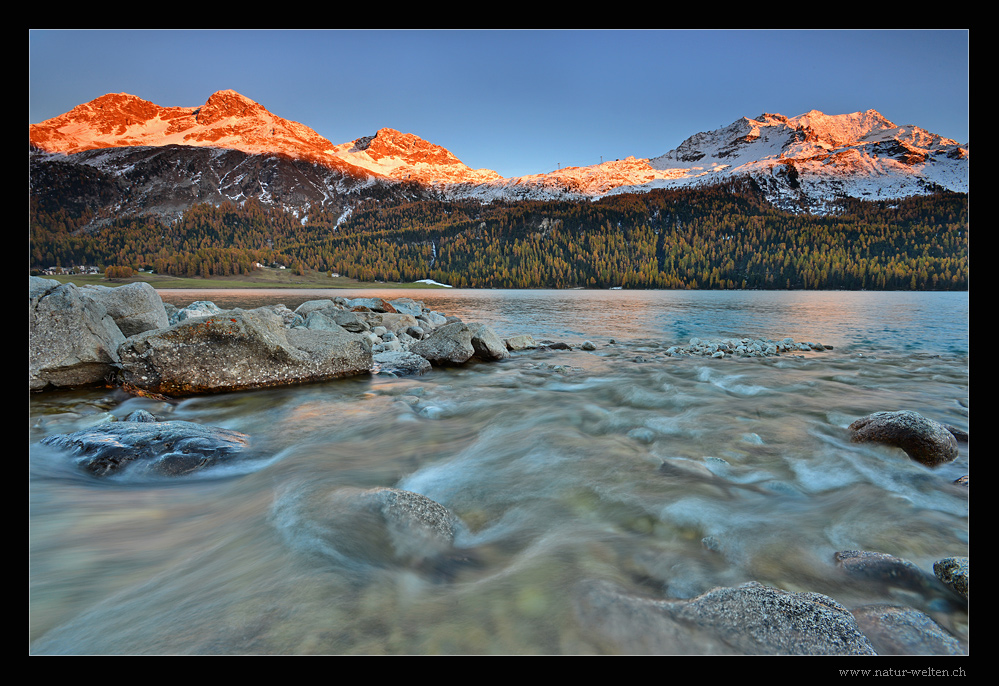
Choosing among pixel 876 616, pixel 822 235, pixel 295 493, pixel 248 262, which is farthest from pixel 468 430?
pixel 822 235

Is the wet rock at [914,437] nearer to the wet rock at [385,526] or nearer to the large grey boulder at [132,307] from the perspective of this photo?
the wet rock at [385,526]

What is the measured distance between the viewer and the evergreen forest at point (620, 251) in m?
121

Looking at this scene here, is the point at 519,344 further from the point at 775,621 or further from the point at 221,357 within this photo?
the point at 775,621

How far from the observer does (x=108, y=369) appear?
24.1 ft

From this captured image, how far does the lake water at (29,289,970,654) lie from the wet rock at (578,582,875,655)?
4.1 inches

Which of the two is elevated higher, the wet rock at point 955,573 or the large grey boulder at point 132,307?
the large grey boulder at point 132,307

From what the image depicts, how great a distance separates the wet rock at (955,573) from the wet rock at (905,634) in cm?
51

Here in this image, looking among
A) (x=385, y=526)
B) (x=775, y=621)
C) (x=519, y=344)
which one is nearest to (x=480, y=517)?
(x=385, y=526)

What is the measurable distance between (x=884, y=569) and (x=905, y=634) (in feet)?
2.55

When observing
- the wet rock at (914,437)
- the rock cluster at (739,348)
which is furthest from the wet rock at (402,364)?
the wet rock at (914,437)

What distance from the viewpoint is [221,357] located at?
7.48 metres

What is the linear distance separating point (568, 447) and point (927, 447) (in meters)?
4.07

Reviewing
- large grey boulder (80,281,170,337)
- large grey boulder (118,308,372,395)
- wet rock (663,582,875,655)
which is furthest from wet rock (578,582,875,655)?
large grey boulder (80,281,170,337)
